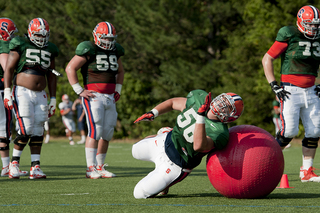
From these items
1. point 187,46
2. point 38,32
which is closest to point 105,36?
point 38,32

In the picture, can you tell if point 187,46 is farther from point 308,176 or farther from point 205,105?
point 205,105

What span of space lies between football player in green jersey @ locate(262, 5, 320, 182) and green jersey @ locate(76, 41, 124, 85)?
7.67 ft

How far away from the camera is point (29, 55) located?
22.6 ft

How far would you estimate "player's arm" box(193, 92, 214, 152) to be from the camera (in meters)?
4.47

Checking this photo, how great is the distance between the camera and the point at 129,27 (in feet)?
70.3

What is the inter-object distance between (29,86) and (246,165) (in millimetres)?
3597

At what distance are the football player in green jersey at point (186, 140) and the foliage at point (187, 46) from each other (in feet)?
39.5

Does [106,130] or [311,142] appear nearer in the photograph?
[311,142]

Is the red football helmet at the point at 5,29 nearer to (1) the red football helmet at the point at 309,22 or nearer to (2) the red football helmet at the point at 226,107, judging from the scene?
(2) the red football helmet at the point at 226,107

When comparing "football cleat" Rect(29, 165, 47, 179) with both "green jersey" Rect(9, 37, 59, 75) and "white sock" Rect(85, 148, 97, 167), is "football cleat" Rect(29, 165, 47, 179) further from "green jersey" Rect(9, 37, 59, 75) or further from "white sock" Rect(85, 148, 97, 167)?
"green jersey" Rect(9, 37, 59, 75)

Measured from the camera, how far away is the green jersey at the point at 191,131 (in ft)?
15.6

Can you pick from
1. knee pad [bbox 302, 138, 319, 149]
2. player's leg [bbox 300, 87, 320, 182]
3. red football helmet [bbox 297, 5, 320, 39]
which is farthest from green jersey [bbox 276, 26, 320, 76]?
knee pad [bbox 302, 138, 319, 149]

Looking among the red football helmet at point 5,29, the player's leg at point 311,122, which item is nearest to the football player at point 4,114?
the red football helmet at point 5,29

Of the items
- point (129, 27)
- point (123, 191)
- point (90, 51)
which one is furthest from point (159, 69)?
point (123, 191)
